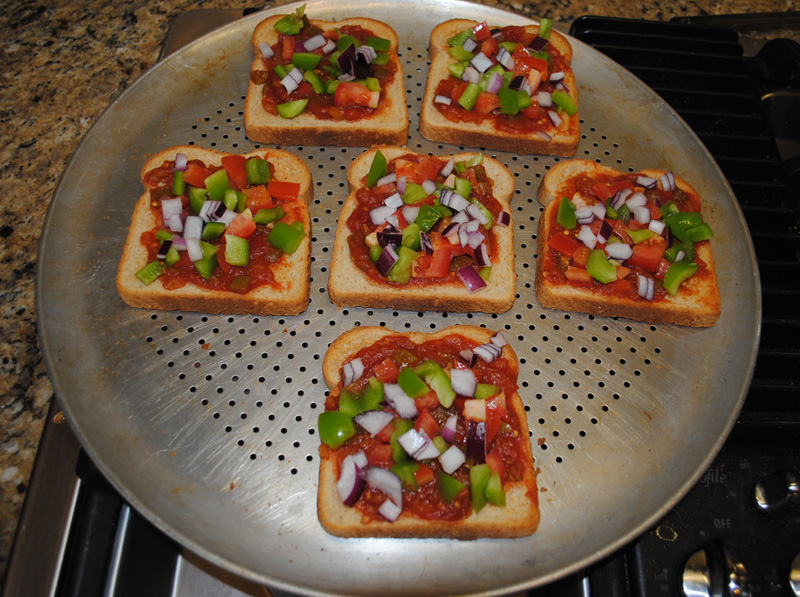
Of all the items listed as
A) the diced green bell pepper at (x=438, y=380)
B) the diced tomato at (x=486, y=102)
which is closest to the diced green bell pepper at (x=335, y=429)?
the diced green bell pepper at (x=438, y=380)

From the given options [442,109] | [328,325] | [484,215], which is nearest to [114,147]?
[328,325]

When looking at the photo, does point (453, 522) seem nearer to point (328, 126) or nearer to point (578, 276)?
point (578, 276)

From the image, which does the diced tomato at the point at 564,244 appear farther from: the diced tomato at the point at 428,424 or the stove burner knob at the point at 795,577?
the stove burner knob at the point at 795,577

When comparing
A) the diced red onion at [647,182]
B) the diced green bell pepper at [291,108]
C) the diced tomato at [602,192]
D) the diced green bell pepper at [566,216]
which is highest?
the diced green bell pepper at [291,108]

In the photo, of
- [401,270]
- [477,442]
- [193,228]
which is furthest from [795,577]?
[193,228]

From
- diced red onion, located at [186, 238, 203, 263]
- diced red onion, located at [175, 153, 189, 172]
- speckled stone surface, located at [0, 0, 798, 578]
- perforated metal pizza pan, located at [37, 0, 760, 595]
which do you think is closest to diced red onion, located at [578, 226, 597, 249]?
perforated metal pizza pan, located at [37, 0, 760, 595]

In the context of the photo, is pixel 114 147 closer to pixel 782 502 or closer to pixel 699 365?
pixel 699 365

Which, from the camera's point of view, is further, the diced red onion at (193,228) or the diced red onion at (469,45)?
the diced red onion at (469,45)
